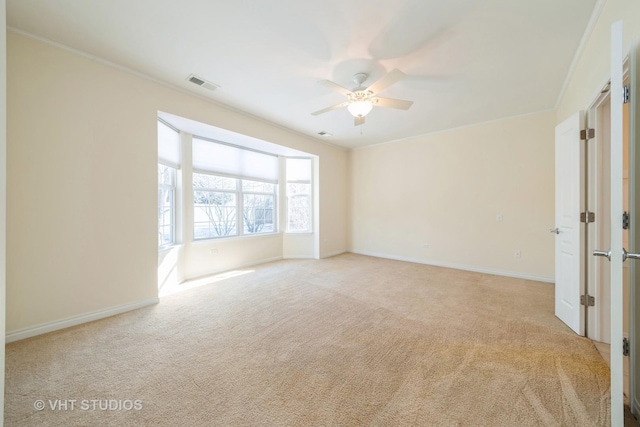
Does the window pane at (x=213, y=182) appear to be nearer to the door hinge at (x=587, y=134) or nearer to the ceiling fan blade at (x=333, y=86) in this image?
the ceiling fan blade at (x=333, y=86)

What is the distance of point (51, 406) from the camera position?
146 centimetres

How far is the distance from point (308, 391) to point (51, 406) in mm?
1629

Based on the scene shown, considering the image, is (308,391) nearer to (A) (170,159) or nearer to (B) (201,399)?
(B) (201,399)

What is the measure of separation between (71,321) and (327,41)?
3.90 m

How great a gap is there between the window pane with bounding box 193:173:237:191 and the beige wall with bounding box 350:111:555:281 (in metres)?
3.34

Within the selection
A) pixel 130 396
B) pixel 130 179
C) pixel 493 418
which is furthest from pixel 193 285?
pixel 493 418

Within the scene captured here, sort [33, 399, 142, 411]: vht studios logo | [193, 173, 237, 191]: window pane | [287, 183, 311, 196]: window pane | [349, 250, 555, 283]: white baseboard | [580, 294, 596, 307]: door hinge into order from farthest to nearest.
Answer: [287, 183, 311, 196]: window pane < [193, 173, 237, 191]: window pane < [349, 250, 555, 283]: white baseboard < [580, 294, 596, 307]: door hinge < [33, 399, 142, 411]: vht studios logo

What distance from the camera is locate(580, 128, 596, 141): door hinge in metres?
2.14

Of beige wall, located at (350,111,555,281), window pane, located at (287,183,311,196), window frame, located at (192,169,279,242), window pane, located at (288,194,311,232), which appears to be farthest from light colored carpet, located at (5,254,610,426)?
window pane, located at (287,183,311,196)

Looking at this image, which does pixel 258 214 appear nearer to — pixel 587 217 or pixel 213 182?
pixel 213 182

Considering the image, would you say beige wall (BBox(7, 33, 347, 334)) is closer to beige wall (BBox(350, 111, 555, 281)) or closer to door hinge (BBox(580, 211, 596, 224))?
beige wall (BBox(350, 111, 555, 281))

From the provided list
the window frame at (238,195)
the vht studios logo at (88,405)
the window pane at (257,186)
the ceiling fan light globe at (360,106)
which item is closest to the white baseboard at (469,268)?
the window frame at (238,195)

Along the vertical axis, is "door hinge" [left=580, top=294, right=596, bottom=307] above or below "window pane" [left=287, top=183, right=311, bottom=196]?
below

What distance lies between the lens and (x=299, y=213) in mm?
5887
